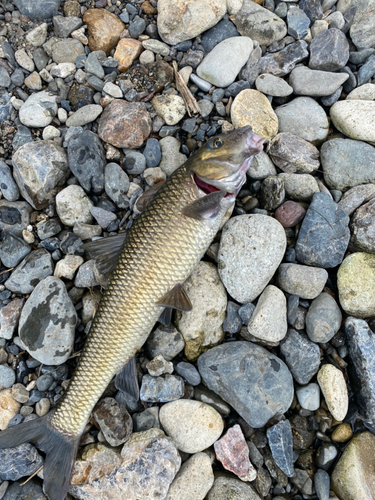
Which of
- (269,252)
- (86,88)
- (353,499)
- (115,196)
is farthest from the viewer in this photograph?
(86,88)

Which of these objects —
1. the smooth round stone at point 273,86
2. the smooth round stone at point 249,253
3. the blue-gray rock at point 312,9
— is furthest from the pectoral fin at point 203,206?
the blue-gray rock at point 312,9

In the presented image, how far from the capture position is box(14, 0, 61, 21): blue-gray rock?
176 inches

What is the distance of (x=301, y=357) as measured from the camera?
12.0 ft

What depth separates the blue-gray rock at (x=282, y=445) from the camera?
3.47 m

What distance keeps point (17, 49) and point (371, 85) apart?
177 inches

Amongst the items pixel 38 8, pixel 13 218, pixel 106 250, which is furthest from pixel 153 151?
pixel 38 8

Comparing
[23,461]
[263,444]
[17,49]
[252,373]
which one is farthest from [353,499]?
[17,49]

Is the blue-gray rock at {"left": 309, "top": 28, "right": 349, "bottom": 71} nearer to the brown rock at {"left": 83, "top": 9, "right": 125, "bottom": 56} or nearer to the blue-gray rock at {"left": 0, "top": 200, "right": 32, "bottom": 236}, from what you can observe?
the brown rock at {"left": 83, "top": 9, "right": 125, "bottom": 56}

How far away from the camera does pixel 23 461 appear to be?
3.47 metres

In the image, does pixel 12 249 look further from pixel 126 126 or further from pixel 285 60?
pixel 285 60

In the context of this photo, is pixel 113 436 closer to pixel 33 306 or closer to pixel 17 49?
pixel 33 306

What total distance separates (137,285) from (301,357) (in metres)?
1.90

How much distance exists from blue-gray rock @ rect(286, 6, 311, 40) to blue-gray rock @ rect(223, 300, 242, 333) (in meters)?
3.49

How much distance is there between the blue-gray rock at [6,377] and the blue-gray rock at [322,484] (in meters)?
3.40
